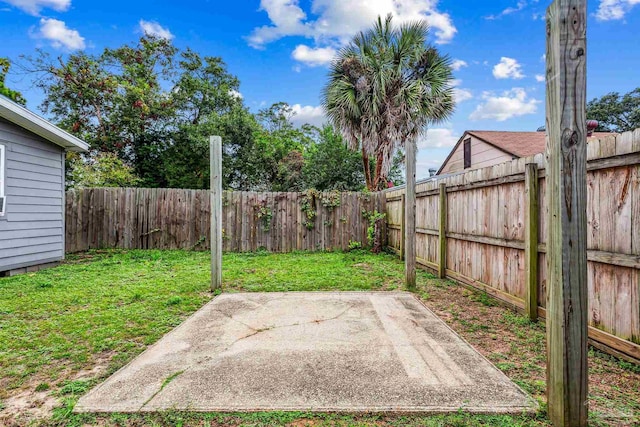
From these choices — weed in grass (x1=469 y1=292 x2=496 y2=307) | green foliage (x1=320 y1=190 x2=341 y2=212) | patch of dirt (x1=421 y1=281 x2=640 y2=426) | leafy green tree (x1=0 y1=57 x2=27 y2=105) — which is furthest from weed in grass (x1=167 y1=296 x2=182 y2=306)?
leafy green tree (x1=0 y1=57 x2=27 y2=105)

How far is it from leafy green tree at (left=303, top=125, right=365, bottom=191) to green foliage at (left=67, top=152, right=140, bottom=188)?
6861 mm

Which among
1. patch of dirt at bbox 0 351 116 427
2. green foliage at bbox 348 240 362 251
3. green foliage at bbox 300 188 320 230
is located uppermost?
green foliage at bbox 300 188 320 230

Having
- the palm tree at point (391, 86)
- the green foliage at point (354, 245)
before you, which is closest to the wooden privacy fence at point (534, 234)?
the green foliage at point (354, 245)

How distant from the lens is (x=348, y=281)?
15.4ft

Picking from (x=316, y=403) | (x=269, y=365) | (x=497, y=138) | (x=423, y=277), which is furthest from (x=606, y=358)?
(x=497, y=138)

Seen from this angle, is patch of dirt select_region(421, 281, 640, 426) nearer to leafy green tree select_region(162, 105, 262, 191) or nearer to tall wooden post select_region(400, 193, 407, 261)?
tall wooden post select_region(400, 193, 407, 261)

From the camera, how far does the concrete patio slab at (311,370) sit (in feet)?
5.34

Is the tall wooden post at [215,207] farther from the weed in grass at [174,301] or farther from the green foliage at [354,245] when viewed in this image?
the green foliage at [354,245]

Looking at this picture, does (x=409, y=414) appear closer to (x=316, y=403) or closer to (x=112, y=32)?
(x=316, y=403)

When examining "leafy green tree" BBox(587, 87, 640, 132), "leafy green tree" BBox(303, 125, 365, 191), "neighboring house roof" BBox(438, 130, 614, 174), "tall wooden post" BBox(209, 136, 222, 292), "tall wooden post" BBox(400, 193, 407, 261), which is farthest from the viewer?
"leafy green tree" BBox(587, 87, 640, 132)

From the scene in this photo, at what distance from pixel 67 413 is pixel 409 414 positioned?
1.69 metres

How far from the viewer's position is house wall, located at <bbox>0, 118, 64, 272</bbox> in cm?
512

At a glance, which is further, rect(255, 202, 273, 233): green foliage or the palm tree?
the palm tree

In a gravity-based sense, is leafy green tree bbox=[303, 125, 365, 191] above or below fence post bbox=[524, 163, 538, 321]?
above
